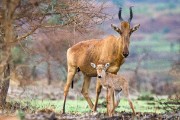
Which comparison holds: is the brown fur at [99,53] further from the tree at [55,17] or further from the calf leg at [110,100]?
the calf leg at [110,100]

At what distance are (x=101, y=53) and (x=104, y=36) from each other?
19.6 m

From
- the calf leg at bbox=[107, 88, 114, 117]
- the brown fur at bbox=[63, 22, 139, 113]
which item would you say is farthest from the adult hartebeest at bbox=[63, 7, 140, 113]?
the calf leg at bbox=[107, 88, 114, 117]

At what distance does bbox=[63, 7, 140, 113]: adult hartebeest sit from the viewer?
1980 centimetres

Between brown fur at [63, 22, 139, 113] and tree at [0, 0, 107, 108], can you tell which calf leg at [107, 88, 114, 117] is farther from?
tree at [0, 0, 107, 108]

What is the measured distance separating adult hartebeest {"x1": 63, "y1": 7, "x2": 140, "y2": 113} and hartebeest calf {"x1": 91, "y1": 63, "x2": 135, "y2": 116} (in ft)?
1.73

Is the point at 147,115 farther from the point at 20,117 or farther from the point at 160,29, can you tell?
the point at 160,29

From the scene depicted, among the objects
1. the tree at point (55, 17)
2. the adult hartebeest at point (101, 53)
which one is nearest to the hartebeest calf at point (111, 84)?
the adult hartebeest at point (101, 53)

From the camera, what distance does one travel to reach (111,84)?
19.4 metres

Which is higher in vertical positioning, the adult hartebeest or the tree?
the tree

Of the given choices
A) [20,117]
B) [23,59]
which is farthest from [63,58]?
[20,117]

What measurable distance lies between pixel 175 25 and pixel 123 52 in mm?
86909

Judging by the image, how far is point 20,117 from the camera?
594 inches

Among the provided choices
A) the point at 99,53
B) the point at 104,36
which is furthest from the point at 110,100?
the point at 104,36

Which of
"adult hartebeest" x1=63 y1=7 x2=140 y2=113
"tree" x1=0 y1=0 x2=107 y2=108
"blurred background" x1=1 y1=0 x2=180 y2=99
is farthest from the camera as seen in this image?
"blurred background" x1=1 y1=0 x2=180 y2=99
